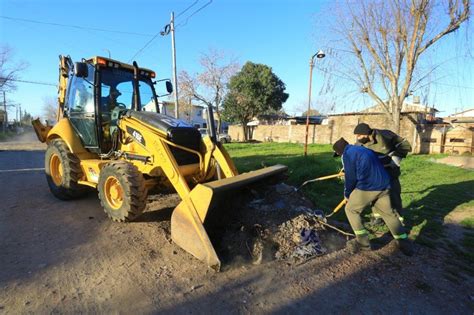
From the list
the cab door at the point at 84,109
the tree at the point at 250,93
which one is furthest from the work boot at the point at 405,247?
the tree at the point at 250,93

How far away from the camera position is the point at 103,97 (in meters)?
5.57

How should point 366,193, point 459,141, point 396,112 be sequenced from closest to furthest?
point 366,193
point 396,112
point 459,141

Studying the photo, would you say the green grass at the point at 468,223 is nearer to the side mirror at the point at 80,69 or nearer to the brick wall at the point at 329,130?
the side mirror at the point at 80,69

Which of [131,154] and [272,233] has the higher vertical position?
[131,154]

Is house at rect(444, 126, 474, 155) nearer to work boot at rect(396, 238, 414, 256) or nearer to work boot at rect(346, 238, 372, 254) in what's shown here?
work boot at rect(396, 238, 414, 256)

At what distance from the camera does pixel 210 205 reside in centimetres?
361

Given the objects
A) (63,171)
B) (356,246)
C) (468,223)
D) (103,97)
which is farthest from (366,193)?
(63,171)

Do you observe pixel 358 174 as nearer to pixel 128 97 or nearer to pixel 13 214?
pixel 128 97

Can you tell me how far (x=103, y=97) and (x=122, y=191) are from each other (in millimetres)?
2089

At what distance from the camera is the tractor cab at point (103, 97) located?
5.48m

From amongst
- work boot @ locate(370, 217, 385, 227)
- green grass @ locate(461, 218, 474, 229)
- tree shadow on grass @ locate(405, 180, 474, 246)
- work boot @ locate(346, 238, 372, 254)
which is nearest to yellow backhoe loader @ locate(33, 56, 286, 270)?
work boot @ locate(346, 238, 372, 254)

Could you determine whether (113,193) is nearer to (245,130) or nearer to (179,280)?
(179,280)

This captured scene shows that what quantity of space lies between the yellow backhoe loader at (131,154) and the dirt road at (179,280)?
35 centimetres

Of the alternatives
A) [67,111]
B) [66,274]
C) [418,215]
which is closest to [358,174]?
[418,215]
